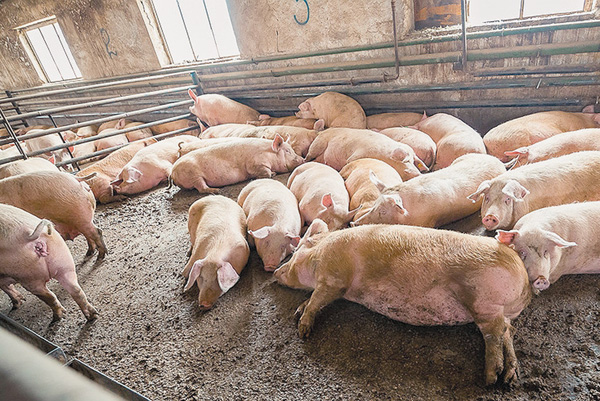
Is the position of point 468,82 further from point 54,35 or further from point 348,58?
point 54,35

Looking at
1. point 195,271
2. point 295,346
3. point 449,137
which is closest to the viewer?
point 295,346

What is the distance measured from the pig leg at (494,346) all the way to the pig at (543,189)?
0.87 meters

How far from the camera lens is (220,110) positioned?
636 cm

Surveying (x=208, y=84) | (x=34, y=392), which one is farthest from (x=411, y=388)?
(x=208, y=84)

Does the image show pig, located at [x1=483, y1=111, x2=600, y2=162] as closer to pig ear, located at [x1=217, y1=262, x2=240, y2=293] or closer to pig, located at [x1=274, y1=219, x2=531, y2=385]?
pig, located at [x1=274, y1=219, x2=531, y2=385]

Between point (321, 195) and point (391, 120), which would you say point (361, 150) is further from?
point (391, 120)

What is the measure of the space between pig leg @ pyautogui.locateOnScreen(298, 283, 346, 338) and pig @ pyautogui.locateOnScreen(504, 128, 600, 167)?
2066 millimetres

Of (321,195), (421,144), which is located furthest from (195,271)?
(421,144)

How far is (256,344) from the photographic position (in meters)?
2.10

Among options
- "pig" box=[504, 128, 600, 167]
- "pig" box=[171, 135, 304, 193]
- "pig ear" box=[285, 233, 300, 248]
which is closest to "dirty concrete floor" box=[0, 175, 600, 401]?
"pig ear" box=[285, 233, 300, 248]

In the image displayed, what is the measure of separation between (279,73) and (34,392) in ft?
19.5

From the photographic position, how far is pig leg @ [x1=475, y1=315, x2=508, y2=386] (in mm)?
1636

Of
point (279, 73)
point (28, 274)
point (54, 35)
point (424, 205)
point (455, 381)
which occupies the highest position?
point (54, 35)

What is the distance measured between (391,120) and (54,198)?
409 cm
